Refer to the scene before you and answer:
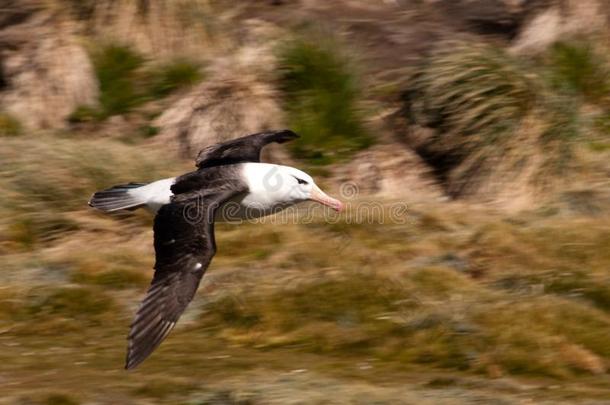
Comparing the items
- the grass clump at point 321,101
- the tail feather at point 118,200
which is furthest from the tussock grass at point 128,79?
the tail feather at point 118,200

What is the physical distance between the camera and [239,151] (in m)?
8.58

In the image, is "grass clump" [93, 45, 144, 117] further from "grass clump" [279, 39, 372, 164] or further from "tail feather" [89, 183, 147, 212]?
"tail feather" [89, 183, 147, 212]

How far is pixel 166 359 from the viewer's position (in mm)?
7406

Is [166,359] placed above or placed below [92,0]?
below

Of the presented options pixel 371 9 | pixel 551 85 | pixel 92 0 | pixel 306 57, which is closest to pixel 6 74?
pixel 92 0

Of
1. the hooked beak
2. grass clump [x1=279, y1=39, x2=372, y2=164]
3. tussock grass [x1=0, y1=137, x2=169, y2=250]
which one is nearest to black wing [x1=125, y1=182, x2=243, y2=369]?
the hooked beak

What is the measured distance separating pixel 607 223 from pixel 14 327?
13.0 feet

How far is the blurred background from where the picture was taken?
726 centimetres

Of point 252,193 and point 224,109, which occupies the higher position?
point 252,193

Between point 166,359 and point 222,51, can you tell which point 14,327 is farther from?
point 222,51

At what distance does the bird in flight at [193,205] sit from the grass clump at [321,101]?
7.26 feet

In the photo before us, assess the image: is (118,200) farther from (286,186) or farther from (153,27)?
(153,27)

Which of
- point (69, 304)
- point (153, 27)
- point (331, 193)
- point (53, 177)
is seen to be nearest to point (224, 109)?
point (331, 193)

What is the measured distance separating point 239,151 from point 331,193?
2032 mm
